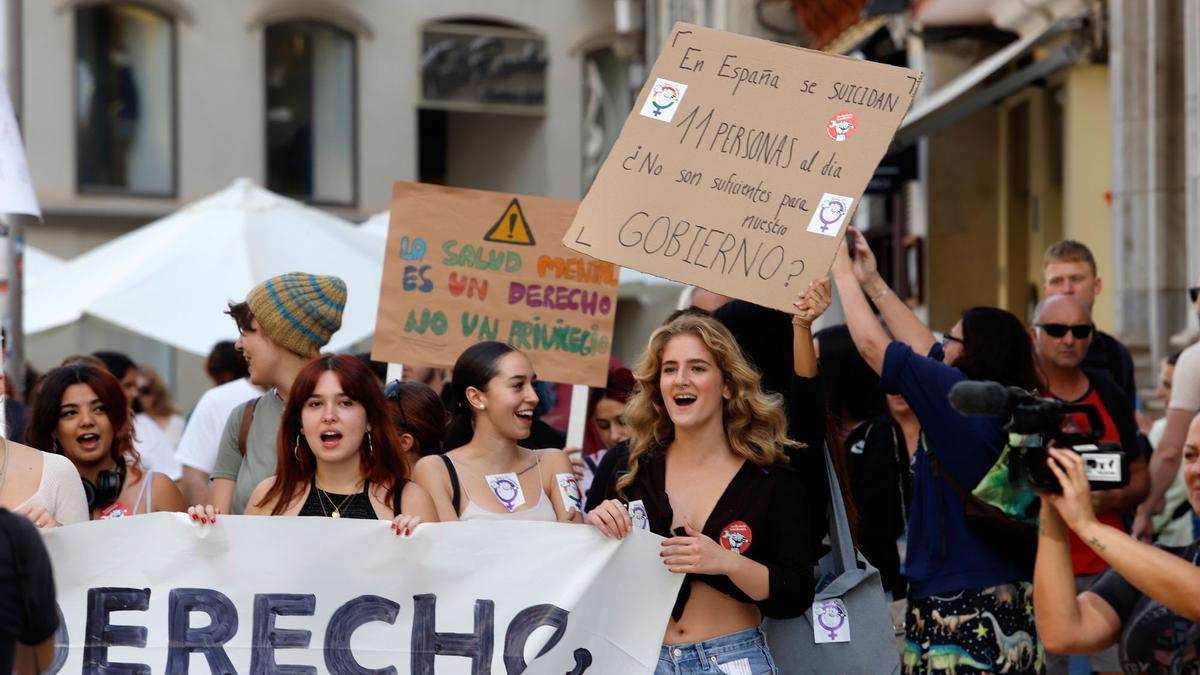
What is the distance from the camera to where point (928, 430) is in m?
5.16

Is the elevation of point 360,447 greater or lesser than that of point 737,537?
greater

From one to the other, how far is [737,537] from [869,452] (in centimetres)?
132

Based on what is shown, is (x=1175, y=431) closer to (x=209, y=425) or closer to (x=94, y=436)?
(x=209, y=425)

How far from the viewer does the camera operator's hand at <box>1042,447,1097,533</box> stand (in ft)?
12.2

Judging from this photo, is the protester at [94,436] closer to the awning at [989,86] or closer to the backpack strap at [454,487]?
the backpack strap at [454,487]

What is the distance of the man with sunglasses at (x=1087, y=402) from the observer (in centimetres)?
612

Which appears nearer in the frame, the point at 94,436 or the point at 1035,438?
the point at 1035,438

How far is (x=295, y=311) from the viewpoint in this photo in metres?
5.84

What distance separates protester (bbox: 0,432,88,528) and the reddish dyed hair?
567 mm

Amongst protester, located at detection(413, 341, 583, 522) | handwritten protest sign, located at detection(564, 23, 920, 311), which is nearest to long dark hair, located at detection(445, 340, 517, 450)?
protester, located at detection(413, 341, 583, 522)

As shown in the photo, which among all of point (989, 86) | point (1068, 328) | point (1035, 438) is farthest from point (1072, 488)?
point (989, 86)

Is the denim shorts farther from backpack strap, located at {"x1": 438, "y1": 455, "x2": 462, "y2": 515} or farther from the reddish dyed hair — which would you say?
the reddish dyed hair

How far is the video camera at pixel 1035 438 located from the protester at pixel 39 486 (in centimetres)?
257

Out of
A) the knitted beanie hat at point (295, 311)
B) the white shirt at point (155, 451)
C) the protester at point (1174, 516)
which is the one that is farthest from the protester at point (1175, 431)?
the white shirt at point (155, 451)
